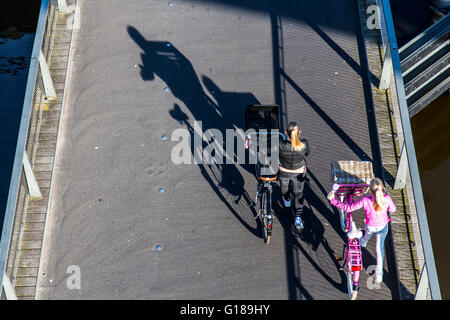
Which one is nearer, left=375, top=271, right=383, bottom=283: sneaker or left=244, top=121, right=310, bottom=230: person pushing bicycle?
left=244, top=121, right=310, bottom=230: person pushing bicycle

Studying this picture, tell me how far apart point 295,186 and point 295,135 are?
1136mm

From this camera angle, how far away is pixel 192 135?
11961mm

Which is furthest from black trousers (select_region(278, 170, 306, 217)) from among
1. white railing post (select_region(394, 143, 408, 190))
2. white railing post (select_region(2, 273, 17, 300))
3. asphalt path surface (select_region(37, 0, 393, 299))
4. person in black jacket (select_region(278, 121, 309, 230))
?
white railing post (select_region(2, 273, 17, 300))

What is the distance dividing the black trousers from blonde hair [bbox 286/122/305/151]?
610 mm

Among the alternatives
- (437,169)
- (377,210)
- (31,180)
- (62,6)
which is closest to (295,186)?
(377,210)

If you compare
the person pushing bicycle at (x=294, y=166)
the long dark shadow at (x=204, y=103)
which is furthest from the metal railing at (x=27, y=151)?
the person pushing bicycle at (x=294, y=166)

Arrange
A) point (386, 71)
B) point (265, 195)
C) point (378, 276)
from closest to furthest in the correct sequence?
point (378, 276) < point (265, 195) < point (386, 71)

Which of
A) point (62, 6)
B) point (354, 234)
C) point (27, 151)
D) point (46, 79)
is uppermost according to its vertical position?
point (62, 6)

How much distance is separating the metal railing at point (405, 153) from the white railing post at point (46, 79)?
6.55 m

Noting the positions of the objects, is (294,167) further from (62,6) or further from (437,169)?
(437,169)

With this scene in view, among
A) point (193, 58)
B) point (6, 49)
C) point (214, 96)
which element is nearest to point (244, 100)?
point (214, 96)

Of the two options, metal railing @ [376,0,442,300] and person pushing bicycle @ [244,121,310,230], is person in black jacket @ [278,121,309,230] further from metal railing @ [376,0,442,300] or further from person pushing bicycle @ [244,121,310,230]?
metal railing @ [376,0,442,300]

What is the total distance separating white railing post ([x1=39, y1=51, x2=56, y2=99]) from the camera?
12.0m

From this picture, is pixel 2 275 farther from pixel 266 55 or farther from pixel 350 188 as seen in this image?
pixel 266 55
